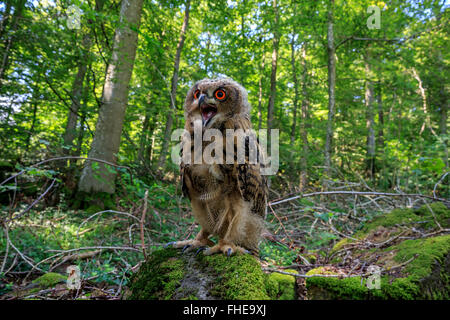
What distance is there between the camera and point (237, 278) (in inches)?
61.1

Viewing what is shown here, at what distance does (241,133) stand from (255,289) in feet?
3.90

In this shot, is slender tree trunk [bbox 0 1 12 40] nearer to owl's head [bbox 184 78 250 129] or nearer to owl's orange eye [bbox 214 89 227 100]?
owl's head [bbox 184 78 250 129]

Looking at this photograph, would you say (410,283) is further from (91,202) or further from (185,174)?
(91,202)

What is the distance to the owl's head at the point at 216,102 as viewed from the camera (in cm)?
194

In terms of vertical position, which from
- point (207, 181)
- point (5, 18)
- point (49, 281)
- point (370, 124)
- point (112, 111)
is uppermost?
point (5, 18)

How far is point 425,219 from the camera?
141 inches

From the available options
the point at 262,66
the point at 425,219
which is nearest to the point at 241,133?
the point at 425,219

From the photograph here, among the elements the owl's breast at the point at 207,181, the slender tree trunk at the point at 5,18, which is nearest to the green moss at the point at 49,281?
the owl's breast at the point at 207,181

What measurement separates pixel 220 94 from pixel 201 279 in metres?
1.45

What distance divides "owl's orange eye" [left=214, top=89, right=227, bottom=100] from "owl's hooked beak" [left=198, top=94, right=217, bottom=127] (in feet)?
0.29

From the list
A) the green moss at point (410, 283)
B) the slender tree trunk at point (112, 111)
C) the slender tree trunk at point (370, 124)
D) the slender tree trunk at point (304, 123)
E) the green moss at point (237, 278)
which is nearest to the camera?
the green moss at point (237, 278)

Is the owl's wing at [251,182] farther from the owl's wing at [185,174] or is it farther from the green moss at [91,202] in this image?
the green moss at [91,202]

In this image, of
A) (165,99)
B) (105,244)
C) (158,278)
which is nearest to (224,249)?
(158,278)
